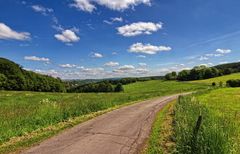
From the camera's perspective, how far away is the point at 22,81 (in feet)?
294

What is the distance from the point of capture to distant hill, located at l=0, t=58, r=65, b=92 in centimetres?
8644

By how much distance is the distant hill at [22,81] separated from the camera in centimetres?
8644

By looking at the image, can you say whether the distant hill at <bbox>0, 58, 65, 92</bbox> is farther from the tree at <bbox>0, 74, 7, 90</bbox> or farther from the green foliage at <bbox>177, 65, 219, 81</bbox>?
the green foliage at <bbox>177, 65, 219, 81</bbox>

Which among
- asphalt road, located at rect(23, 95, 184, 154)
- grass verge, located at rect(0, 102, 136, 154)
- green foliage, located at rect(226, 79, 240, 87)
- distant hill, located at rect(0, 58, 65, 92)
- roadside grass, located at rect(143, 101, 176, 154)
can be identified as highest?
distant hill, located at rect(0, 58, 65, 92)

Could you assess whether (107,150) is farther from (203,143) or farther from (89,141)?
(203,143)

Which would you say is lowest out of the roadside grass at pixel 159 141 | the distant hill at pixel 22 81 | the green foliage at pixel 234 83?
the roadside grass at pixel 159 141

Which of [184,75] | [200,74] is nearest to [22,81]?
[184,75]

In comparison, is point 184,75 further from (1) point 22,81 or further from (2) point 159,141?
(2) point 159,141

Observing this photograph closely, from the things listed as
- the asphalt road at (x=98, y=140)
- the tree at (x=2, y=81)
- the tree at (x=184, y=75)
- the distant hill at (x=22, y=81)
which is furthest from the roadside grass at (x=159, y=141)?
the tree at (x=184, y=75)

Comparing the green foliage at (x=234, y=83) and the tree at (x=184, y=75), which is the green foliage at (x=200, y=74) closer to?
the tree at (x=184, y=75)

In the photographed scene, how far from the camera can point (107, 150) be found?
1048cm

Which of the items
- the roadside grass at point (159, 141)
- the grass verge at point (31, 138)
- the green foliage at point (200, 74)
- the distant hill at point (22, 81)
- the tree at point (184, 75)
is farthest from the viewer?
the tree at point (184, 75)

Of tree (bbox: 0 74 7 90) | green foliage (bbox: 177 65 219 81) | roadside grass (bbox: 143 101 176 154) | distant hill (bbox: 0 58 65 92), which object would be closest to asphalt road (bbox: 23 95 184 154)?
roadside grass (bbox: 143 101 176 154)

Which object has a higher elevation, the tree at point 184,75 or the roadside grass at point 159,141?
the tree at point 184,75
